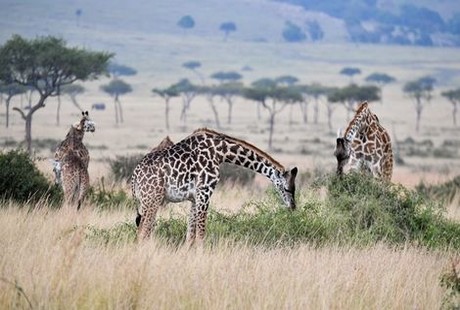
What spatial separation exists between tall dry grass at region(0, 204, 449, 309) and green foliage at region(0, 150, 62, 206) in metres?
3.45

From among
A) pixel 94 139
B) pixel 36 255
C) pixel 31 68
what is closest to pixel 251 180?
pixel 36 255

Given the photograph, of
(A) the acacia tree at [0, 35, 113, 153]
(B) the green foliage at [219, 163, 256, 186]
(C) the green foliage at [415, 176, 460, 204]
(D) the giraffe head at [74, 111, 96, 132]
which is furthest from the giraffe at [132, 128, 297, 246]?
(A) the acacia tree at [0, 35, 113, 153]

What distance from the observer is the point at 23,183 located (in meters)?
14.2

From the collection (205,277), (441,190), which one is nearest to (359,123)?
(441,190)

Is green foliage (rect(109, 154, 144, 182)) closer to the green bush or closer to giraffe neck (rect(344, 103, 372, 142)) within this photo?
giraffe neck (rect(344, 103, 372, 142))

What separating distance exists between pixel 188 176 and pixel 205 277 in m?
2.64

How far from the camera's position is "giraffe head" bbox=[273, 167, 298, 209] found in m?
11.5

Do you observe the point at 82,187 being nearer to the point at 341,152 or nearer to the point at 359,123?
the point at 341,152

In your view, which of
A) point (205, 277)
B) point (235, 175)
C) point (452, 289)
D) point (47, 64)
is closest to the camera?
point (452, 289)

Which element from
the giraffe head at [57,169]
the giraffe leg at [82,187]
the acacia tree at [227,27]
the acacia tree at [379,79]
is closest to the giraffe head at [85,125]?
the giraffe head at [57,169]

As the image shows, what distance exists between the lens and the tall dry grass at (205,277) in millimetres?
7695

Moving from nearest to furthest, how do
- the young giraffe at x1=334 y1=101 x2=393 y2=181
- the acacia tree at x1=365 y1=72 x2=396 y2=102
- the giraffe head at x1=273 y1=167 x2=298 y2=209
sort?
the giraffe head at x1=273 y1=167 x2=298 y2=209 < the young giraffe at x1=334 y1=101 x2=393 y2=181 < the acacia tree at x1=365 y1=72 x2=396 y2=102

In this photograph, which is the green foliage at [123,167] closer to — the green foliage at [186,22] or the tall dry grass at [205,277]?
the tall dry grass at [205,277]

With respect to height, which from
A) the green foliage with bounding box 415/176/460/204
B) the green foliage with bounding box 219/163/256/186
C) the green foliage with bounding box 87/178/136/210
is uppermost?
the green foliage with bounding box 87/178/136/210
